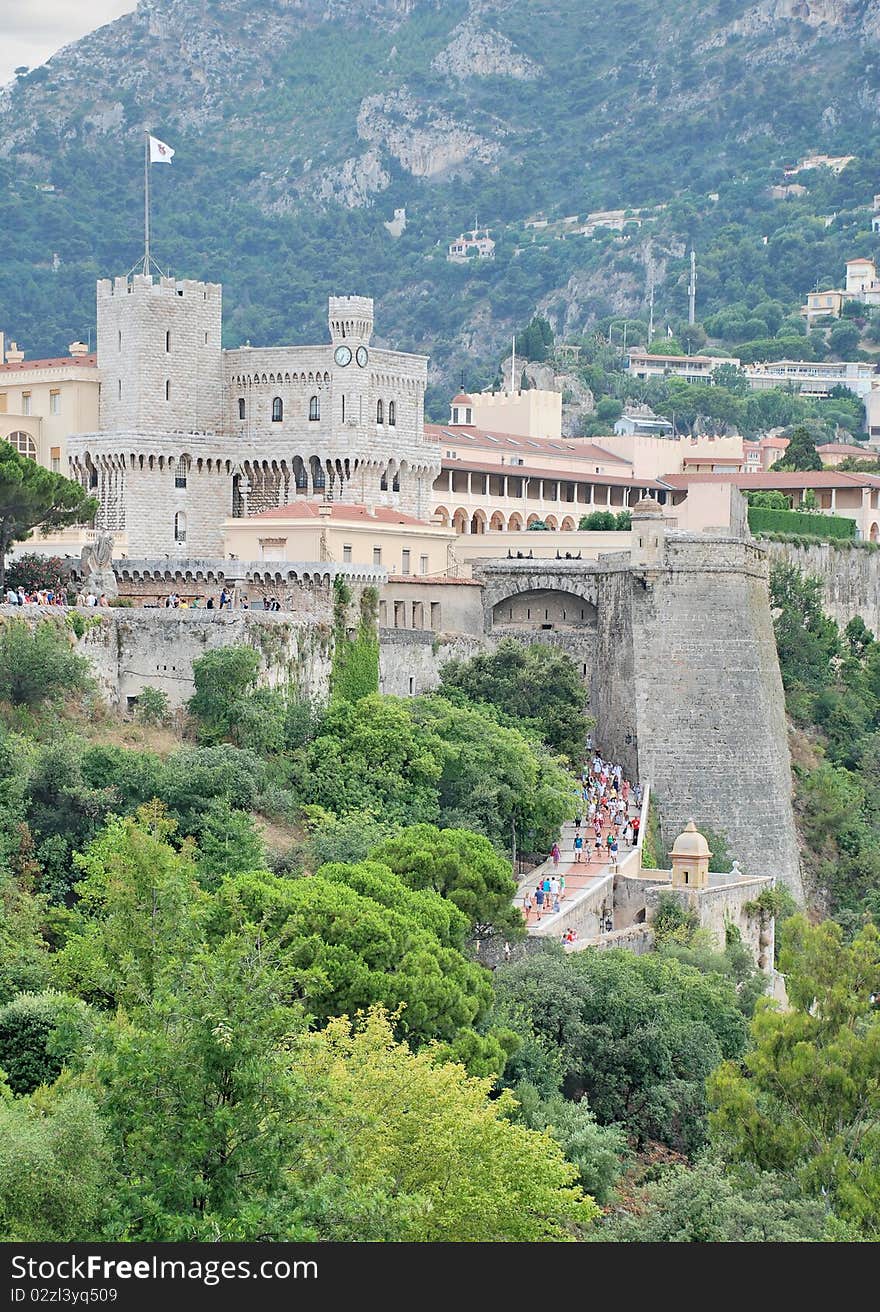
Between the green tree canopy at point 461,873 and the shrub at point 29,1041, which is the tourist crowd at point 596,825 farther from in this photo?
the shrub at point 29,1041

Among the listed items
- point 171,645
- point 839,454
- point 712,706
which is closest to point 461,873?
point 171,645

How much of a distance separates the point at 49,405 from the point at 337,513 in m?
9.46

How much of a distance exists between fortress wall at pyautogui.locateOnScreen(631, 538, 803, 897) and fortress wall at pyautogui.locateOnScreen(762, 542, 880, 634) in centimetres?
1132

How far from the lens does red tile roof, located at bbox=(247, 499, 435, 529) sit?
186ft

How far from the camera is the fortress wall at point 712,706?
57.2m

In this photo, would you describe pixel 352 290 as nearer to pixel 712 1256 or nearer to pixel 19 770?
pixel 19 770

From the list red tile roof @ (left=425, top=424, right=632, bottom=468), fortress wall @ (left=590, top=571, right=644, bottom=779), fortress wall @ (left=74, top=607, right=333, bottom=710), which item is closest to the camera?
fortress wall @ (left=74, top=607, right=333, bottom=710)

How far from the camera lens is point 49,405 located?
62531 mm

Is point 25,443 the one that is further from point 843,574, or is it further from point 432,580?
point 843,574

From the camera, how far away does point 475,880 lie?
142ft

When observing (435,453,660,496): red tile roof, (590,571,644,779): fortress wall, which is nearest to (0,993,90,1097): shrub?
(590,571,644,779): fortress wall

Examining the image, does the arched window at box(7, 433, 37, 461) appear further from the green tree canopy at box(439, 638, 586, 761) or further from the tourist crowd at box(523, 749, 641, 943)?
the tourist crowd at box(523, 749, 641, 943)

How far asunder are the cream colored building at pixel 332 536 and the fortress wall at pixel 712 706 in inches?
212

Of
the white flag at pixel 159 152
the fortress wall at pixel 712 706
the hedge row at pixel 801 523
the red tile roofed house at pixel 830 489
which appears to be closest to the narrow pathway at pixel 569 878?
the fortress wall at pixel 712 706
